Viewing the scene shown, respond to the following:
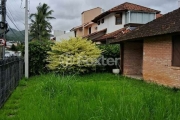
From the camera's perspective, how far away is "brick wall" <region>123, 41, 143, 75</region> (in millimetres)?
15906

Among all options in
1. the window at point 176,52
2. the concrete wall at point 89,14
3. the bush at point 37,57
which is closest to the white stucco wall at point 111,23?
the concrete wall at point 89,14

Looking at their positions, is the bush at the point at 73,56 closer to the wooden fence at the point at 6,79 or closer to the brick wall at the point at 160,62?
the brick wall at the point at 160,62

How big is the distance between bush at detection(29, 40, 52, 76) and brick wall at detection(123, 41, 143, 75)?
17.9ft

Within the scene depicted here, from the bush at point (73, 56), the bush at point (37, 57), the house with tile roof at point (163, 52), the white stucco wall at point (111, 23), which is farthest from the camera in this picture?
the white stucco wall at point (111, 23)

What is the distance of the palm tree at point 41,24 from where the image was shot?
3960 centimetres

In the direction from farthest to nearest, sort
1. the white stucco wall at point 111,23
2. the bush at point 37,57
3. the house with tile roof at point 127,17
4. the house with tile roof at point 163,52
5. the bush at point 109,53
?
1. the white stucco wall at point 111,23
2. the house with tile roof at point 127,17
3. the bush at point 109,53
4. the bush at point 37,57
5. the house with tile roof at point 163,52

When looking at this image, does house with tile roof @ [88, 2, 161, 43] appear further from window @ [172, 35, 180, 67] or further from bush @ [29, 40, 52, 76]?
window @ [172, 35, 180, 67]

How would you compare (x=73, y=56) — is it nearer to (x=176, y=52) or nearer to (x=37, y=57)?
(x=37, y=57)

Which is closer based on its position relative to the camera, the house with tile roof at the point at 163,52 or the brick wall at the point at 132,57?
the house with tile roof at the point at 163,52

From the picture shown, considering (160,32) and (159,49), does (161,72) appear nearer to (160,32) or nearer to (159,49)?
(159,49)

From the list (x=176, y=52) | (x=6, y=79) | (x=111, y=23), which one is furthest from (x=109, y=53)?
(x=6, y=79)

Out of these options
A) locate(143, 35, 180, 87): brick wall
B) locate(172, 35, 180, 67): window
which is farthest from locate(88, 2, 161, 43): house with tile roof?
locate(172, 35, 180, 67): window

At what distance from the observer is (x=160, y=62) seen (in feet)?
36.6

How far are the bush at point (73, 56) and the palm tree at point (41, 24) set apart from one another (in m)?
25.7
